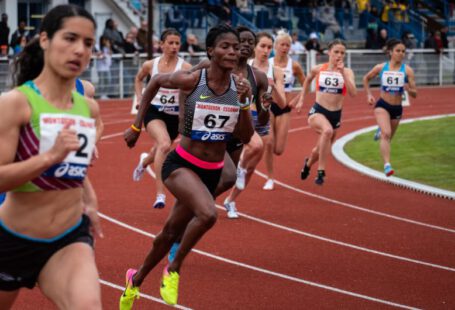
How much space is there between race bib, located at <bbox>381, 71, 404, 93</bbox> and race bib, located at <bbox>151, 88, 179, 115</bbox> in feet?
14.7

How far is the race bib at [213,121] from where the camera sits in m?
7.61

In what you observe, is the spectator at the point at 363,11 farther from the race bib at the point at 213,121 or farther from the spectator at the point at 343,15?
the race bib at the point at 213,121

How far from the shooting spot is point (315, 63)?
31000 millimetres

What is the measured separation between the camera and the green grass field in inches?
607

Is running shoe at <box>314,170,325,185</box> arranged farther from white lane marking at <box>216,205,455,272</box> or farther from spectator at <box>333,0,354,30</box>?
spectator at <box>333,0,354,30</box>

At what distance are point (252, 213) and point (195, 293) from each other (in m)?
4.30

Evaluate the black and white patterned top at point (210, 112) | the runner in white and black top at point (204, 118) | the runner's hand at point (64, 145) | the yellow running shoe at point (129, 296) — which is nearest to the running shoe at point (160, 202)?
the runner in white and black top at point (204, 118)

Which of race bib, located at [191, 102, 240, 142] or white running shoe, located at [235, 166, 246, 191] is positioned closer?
race bib, located at [191, 102, 240, 142]

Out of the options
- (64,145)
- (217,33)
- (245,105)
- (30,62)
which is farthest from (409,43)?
(64,145)

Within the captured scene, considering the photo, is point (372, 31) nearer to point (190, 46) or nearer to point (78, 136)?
point (190, 46)

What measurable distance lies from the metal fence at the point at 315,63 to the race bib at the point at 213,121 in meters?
16.7

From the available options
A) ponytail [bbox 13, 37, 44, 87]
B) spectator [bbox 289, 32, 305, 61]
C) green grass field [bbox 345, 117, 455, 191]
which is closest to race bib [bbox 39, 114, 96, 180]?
ponytail [bbox 13, 37, 44, 87]

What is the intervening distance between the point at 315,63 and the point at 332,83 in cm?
1650

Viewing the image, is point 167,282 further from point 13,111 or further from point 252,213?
point 252,213
